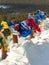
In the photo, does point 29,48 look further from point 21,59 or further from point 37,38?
point 37,38

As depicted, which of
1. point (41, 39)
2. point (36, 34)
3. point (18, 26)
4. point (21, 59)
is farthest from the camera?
point (36, 34)

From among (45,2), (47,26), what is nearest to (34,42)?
(47,26)

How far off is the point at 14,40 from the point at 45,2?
28617 millimetres

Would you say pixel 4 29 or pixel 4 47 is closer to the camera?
pixel 4 47

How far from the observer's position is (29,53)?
9.87 metres

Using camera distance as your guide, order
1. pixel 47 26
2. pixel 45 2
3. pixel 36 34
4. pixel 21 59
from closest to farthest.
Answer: pixel 21 59 → pixel 36 34 → pixel 47 26 → pixel 45 2

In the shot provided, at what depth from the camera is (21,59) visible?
928 cm

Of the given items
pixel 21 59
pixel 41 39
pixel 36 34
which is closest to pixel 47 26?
pixel 36 34

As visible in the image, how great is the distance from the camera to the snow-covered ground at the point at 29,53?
9095 mm

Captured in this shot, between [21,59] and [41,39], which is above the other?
[41,39]

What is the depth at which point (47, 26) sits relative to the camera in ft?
48.8

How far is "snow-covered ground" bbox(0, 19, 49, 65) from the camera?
909 centimetres

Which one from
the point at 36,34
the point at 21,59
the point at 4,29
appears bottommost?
the point at 21,59

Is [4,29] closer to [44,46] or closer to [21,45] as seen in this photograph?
[21,45]
